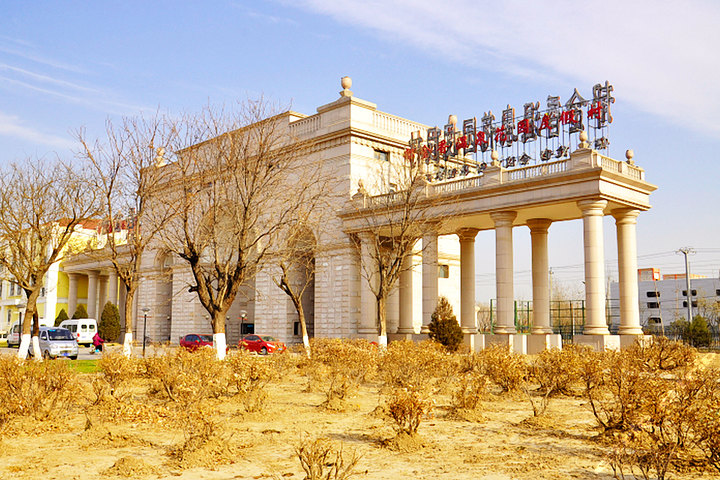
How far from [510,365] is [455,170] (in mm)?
23856

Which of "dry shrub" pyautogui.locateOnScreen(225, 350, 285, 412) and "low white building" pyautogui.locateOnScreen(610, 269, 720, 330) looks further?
"low white building" pyautogui.locateOnScreen(610, 269, 720, 330)

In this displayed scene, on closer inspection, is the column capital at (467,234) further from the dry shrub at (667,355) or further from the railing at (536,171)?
the dry shrub at (667,355)

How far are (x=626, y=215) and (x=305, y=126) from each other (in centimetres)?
2086

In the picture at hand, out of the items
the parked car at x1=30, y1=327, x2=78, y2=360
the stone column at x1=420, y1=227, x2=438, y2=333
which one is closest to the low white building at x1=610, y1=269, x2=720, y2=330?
the stone column at x1=420, y1=227, x2=438, y2=333

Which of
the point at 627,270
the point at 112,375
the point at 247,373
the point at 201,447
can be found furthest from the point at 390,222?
the point at 201,447

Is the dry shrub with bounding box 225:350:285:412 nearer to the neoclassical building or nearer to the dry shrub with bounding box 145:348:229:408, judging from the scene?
the dry shrub with bounding box 145:348:229:408

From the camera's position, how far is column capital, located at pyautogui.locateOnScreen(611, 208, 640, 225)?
29062 mm

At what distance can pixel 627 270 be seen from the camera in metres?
28.5

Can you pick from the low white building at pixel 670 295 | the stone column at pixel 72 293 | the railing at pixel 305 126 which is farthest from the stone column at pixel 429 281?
the low white building at pixel 670 295

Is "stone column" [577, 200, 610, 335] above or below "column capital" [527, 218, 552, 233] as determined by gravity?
below

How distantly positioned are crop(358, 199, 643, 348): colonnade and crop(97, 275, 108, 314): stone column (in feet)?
129

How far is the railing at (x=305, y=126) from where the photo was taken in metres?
40.5

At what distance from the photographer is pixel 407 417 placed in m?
10.3

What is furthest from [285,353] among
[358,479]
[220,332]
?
[358,479]
